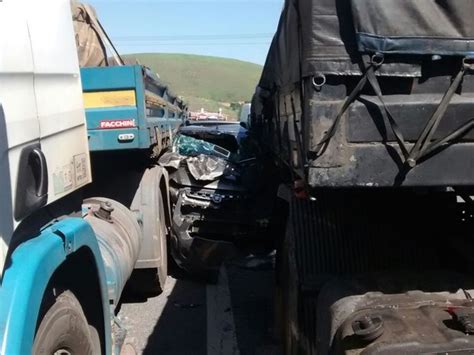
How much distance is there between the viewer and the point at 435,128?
222cm

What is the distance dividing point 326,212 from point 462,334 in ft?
3.73

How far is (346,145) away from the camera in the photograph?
2277 mm

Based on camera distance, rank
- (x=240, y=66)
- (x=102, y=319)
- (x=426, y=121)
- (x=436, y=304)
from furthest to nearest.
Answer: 1. (x=240, y=66)
2. (x=102, y=319)
3. (x=436, y=304)
4. (x=426, y=121)

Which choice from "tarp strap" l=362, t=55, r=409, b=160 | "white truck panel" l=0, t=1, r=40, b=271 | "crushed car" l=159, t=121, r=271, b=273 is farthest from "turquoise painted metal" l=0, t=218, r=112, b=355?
"crushed car" l=159, t=121, r=271, b=273

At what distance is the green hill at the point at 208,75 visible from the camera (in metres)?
53.9

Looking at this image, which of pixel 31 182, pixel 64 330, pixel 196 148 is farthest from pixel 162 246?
pixel 31 182

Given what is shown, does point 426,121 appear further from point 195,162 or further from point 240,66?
→ point 240,66

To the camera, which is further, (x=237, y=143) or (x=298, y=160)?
(x=237, y=143)

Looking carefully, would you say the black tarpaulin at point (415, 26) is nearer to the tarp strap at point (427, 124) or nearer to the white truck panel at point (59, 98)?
the tarp strap at point (427, 124)

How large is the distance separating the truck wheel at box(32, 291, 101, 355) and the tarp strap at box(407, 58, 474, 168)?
145 cm

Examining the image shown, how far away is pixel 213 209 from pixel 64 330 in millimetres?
5032

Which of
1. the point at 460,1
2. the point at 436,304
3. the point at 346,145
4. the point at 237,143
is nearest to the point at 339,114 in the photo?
the point at 346,145

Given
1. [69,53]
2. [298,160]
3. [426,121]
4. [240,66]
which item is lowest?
[240,66]

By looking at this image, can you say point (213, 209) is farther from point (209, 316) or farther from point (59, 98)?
point (59, 98)
